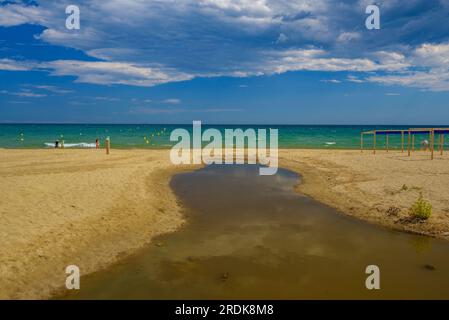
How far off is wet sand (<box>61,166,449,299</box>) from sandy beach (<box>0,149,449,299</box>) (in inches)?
33.7

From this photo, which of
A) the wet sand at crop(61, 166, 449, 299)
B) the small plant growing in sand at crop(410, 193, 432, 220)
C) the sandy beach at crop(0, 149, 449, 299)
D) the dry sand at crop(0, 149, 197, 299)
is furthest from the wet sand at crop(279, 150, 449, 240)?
the dry sand at crop(0, 149, 197, 299)

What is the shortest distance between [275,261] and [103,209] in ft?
24.5

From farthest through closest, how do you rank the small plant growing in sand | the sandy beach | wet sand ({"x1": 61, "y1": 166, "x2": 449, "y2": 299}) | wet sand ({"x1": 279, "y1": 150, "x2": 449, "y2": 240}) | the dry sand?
wet sand ({"x1": 279, "y1": 150, "x2": 449, "y2": 240})
the small plant growing in sand
the sandy beach
the dry sand
wet sand ({"x1": 61, "y1": 166, "x2": 449, "y2": 299})

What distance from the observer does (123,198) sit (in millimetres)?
15008

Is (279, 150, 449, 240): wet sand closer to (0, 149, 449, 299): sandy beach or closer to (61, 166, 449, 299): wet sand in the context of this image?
(0, 149, 449, 299): sandy beach

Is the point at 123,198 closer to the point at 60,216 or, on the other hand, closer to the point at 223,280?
the point at 60,216

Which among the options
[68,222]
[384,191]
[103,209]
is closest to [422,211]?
[384,191]

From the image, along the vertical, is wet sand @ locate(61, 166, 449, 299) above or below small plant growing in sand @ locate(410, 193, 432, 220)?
below

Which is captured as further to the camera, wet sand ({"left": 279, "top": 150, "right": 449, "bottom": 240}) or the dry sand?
wet sand ({"left": 279, "top": 150, "right": 449, "bottom": 240})

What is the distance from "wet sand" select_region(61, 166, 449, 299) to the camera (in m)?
7.59

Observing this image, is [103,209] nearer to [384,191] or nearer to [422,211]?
[422,211]

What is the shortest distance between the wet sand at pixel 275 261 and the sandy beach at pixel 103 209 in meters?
0.86

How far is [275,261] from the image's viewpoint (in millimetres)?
9203

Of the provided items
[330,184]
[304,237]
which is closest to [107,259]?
[304,237]
